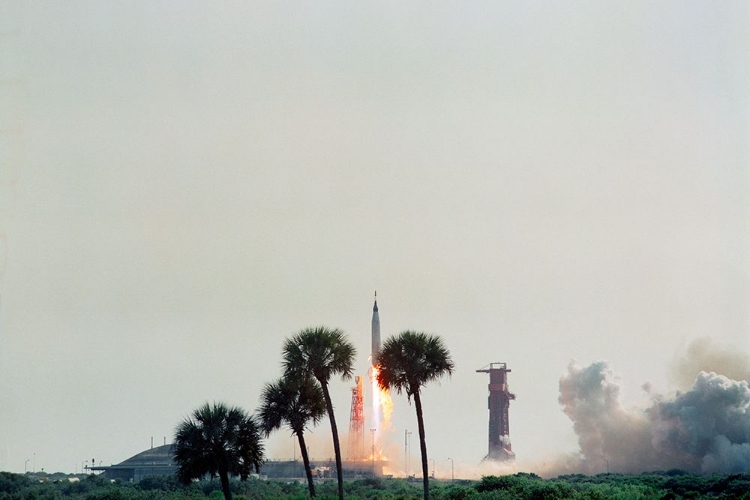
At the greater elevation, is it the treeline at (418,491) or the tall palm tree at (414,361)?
the tall palm tree at (414,361)

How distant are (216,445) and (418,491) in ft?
168

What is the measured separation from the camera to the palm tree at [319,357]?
96062 mm

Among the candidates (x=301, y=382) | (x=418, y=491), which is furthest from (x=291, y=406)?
(x=418, y=491)

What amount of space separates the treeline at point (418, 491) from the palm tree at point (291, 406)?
847 centimetres

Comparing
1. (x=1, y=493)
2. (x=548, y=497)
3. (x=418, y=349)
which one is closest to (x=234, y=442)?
(x=418, y=349)

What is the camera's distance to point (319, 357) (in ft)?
315

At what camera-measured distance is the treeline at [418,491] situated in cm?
10612

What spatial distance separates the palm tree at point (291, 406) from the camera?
10025 cm

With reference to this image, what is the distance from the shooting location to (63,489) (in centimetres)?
15562

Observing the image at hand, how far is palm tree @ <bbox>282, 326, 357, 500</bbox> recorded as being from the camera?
9606 centimetres

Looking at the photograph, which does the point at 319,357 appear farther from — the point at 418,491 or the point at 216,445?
the point at 418,491

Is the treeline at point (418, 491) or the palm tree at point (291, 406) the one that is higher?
the palm tree at point (291, 406)

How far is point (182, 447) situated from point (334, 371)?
12453mm

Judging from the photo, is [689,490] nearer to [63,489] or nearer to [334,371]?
[334,371]
